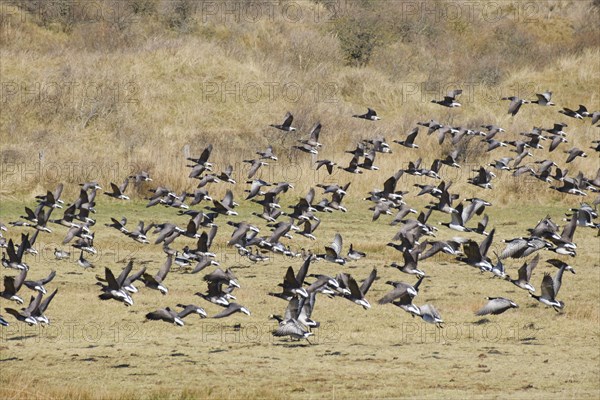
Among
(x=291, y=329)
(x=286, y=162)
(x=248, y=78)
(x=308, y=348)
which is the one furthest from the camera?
(x=248, y=78)

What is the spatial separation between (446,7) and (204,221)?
47969mm

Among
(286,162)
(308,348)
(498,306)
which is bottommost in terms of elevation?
(286,162)

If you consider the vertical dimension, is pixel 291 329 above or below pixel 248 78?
above

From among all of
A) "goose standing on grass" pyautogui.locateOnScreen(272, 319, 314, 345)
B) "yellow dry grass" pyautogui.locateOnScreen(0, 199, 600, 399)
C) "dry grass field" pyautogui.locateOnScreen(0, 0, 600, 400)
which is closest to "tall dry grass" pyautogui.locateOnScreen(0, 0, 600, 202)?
"dry grass field" pyautogui.locateOnScreen(0, 0, 600, 400)

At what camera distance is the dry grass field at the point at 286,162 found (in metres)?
19.0

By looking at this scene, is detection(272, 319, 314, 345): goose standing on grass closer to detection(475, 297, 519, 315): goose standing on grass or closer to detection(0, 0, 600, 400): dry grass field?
detection(0, 0, 600, 400): dry grass field

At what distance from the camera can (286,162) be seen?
135 ft

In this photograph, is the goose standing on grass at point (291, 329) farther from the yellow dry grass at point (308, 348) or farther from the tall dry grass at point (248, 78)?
the tall dry grass at point (248, 78)

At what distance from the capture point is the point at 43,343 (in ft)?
67.0

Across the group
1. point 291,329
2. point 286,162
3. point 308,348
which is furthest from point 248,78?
point 291,329

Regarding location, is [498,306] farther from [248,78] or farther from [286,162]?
[248,78]

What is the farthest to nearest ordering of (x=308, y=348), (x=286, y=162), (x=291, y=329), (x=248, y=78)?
(x=248, y=78) → (x=286, y=162) → (x=308, y=348) → (x=291, y=329)

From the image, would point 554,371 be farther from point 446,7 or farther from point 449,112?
point 446,7

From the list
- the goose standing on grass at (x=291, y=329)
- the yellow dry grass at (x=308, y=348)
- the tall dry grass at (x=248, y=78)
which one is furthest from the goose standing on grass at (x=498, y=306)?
the tall dry grass at (x=248, y=78)
